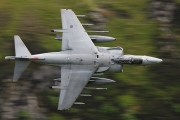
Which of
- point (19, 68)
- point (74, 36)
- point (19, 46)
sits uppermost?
point (74, 36)

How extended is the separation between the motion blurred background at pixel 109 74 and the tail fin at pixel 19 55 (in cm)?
103

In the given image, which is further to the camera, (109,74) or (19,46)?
(109,74)

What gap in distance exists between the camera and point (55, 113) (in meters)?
22.6

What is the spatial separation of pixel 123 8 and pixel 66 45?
12.5ft

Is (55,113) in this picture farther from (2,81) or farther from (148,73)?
(148,73)

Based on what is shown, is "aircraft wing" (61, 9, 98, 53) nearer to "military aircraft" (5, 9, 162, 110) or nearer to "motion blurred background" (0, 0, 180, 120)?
"military aircraft" (5, 9, 162, 110)

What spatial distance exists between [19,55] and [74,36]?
2251mm

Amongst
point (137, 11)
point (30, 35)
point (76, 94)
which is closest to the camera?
point (76, 94)

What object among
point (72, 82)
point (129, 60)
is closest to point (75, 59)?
point (72, 82)

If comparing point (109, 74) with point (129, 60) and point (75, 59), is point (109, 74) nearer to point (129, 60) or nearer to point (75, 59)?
point (129, 60)

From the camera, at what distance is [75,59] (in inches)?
858

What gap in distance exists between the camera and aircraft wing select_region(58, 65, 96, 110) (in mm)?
21359

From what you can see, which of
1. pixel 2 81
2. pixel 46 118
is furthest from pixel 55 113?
pixel 2 81

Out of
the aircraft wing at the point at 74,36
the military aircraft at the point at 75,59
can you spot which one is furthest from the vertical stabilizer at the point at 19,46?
the aircraft wing at the point at 74,36
